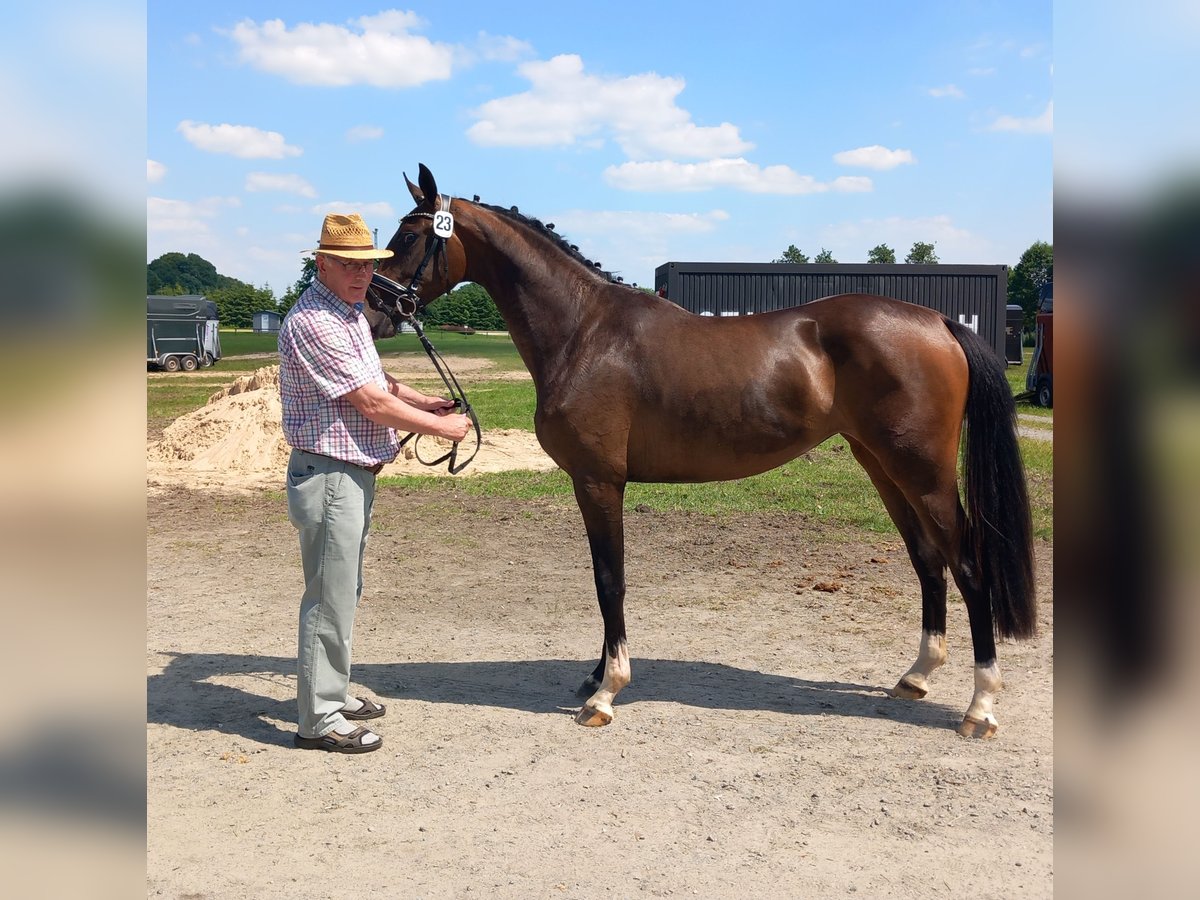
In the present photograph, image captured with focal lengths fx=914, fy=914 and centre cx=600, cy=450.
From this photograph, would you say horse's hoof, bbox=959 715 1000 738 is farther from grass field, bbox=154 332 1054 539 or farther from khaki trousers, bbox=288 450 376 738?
grass field, bbox=154 332 1054 539

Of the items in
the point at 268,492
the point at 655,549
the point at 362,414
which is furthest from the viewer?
the point at 268,492

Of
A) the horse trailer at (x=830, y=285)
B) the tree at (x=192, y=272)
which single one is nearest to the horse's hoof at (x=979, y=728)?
the horse trailer at (x=830, y=285)

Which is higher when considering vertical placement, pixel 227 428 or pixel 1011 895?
pixel 227 428

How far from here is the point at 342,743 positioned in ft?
12.9

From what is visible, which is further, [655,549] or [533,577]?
[655,549]

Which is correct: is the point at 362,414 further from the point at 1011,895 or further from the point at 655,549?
the point at 655,549

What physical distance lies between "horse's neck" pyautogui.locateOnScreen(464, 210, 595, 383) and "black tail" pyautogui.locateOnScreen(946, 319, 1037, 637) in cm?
193

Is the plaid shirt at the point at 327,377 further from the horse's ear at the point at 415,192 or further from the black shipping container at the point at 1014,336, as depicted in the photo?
the black shipping container at the point at 1014,336

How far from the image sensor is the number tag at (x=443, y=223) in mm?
4414
